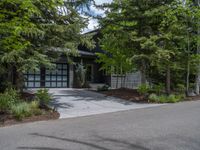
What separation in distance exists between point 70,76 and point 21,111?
12.3 metres

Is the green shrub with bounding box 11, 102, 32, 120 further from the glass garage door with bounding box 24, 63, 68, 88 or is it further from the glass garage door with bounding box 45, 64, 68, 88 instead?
the glass garage door with bounding box 45, 64, 68, 88

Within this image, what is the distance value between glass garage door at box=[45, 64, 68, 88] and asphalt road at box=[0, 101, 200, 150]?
38.5 ft

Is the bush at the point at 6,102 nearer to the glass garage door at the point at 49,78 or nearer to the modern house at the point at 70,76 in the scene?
the modern house at the point at 70,76

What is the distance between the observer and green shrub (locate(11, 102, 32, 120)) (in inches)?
344

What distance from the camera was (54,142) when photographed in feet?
20.0

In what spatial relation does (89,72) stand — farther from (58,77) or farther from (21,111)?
(21,111)

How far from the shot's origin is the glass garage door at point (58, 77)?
20578mm

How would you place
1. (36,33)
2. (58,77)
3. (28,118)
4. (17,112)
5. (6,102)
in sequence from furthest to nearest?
(58,77)
(36,33)
(6,102)
(28,118)
(17,112)

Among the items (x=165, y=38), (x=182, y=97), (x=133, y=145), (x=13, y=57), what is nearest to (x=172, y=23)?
(x=165, y=38)

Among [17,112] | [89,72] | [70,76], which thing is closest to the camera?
[17,112]

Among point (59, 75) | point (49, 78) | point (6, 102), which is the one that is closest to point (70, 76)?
point (59, 75)

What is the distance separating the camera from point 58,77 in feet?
Result: 68.8

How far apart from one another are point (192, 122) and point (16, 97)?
6.89 m

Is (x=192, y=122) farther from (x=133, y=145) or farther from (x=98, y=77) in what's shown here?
(x=98, y=77)
